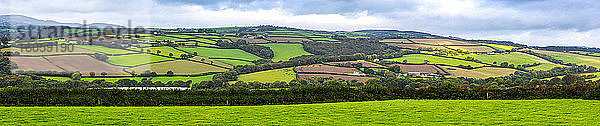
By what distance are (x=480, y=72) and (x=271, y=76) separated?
42354mm

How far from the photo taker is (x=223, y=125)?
1695cm

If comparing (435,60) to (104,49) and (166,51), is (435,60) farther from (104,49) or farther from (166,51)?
(104,49)

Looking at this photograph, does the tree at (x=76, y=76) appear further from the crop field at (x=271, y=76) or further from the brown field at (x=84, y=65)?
the crop field at (x=271, y=76)

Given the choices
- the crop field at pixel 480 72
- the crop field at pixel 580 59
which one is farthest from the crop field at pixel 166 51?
the crop field at pixel 580 59

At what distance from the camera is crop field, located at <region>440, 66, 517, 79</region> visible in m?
71.5

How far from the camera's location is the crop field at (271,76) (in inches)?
2596

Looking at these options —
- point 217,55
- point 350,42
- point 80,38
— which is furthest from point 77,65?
point 350,42

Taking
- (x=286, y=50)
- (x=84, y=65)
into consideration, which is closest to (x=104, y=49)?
(x=84, y=65)

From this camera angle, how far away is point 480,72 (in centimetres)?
7581

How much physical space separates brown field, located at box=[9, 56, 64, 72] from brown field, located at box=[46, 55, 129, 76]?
110 centimetres

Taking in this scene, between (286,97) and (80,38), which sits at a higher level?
(80,38)

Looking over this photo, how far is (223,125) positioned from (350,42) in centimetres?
12462

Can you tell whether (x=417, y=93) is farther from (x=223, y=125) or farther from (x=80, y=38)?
(x=80, y=38)

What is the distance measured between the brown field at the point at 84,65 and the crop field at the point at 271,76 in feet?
66.9
